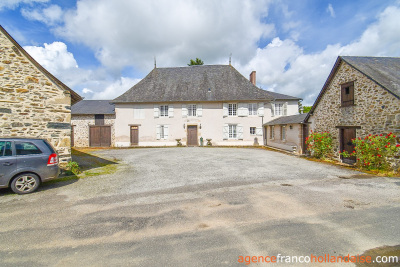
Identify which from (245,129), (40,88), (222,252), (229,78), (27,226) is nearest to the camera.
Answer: (222,252)

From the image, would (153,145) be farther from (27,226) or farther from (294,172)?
(27,226)

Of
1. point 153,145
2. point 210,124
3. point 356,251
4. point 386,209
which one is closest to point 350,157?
point 386,209

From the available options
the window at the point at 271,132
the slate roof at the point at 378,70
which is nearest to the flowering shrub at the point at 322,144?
the slate roof at the point at 378,70

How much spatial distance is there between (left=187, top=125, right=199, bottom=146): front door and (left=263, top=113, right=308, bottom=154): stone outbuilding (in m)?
7.20

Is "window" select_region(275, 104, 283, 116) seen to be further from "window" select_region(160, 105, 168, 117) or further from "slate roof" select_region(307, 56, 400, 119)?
"window" select_region(160, 105, 168, 117)

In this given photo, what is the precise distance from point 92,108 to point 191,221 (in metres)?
20.9

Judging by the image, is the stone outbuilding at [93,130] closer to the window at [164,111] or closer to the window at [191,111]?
the window at [164,111]

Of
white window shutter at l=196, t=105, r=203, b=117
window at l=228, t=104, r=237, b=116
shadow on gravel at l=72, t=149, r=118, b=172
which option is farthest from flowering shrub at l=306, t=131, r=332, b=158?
shadow on gravel at l=72, t=149, r=118, b=172

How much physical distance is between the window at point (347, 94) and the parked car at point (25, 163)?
12510 mm

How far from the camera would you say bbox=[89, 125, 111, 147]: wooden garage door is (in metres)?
19.1

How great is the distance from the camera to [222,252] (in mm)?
2578

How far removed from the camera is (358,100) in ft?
28.6

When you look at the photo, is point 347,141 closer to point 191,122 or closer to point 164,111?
point 191,122

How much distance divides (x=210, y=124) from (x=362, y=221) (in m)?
15.6
